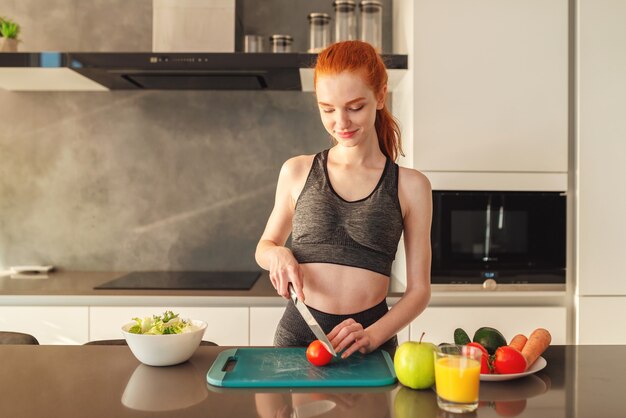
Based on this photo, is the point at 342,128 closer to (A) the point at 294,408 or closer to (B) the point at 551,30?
(A) the point at 294,408

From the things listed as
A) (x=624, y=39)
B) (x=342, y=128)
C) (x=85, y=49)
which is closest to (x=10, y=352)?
(x=342, y=128)

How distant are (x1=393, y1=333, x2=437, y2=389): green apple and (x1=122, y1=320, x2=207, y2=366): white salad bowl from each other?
42 centimetres

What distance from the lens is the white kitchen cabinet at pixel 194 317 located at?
2.37 metres

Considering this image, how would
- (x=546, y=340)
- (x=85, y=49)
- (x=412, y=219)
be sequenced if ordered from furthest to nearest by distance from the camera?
(x=85, y=49) → (x=412, y=219) → (x=546, y=340)

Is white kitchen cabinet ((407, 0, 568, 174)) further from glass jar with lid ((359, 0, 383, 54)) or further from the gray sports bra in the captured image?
the gray sports bra

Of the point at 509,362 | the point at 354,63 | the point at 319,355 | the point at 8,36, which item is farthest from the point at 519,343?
the point at 8,36

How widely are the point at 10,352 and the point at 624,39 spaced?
2.35 m

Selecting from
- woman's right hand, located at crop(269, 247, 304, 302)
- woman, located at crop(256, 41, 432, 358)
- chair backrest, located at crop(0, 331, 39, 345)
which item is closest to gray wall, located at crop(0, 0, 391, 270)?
chair backrest, located at crop(0, 331, 39, 345)

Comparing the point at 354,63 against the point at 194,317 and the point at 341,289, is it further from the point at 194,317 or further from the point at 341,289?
the point at 194,317

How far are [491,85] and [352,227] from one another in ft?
3.87

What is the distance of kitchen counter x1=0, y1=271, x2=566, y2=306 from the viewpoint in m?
2.37

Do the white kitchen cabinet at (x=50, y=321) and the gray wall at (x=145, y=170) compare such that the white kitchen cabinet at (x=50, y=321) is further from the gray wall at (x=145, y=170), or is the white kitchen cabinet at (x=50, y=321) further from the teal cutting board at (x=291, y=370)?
the teal cutting board at (x=291, y=370)

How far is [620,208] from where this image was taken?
8.03 feet

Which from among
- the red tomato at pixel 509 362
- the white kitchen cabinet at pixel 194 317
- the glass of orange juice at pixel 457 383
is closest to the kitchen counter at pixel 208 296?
the white kitchen cabinet at pixel 194 317
